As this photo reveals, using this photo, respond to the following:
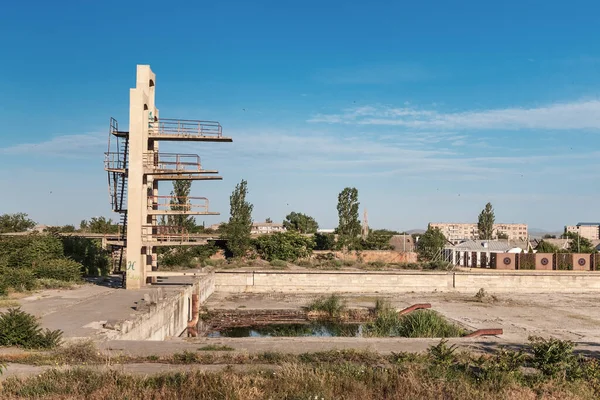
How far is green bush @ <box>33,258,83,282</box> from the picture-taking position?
83.4ft

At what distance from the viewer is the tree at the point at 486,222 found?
77.3 metres

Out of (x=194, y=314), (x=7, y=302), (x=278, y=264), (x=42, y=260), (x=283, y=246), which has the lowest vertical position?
(x=194, y=314)

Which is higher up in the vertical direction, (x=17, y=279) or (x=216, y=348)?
(x=17, y=279)

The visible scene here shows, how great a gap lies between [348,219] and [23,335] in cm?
4511

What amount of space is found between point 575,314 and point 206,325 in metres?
19.1

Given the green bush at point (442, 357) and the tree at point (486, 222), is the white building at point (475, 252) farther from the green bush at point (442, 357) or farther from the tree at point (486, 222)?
the green bush at point (442, 357)

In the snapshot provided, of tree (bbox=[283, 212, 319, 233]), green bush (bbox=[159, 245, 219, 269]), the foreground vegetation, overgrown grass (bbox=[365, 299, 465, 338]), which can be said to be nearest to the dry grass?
the foreground vegetation

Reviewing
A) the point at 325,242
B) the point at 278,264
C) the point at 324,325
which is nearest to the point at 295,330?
the point at 324,325

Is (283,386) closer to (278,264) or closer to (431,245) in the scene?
(278,264)

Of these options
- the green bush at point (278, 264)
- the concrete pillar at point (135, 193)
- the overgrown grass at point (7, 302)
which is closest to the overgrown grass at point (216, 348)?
the overgrown grass at point (7, 302)

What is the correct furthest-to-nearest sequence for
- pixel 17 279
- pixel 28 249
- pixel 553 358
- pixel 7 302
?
1. pixel 28 249
2. pixel 17 279
3. pixel 7 302
4. pixel 553 358

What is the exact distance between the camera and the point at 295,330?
2247cm

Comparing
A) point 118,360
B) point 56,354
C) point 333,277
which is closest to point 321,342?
point 118,360

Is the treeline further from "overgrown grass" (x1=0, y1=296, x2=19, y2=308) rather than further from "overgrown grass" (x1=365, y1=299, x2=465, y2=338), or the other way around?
"overgrown grass" (x1=365, y1=299, x2=465, y2=338)
